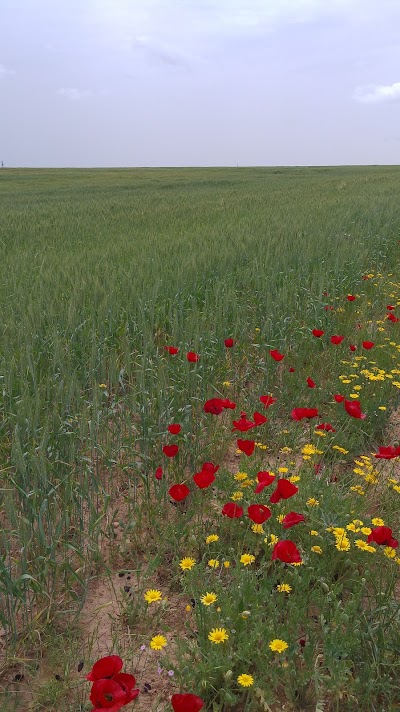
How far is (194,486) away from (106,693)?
4.68 ft

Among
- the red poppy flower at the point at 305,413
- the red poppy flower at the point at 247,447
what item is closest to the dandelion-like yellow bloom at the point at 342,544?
the red poppy flower at the point at 247,447

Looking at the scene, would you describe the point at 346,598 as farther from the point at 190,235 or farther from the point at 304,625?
the point at 190,235

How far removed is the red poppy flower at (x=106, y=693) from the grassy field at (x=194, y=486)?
0.45m

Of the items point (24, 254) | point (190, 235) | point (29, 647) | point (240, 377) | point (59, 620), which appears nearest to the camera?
point (29, 647)

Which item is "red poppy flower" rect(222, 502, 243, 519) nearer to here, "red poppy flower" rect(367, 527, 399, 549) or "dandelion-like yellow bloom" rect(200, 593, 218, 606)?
"dandelion-like yellow bloom" rect(200, 593, 218, 606)

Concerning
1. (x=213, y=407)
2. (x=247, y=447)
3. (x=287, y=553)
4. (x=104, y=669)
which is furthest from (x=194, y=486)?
(x=104, y=669)

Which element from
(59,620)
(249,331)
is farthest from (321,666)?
(249,331)

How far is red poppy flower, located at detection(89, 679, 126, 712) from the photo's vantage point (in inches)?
44.4

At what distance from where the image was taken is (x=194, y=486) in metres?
2.59

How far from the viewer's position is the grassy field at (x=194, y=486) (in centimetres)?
164

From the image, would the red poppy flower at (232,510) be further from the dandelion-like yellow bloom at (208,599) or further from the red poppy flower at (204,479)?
the dandelion-like yellow bloom at (208,599)

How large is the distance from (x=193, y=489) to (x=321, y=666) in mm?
1048

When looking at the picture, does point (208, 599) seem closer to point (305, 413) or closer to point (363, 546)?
point (363, 546)

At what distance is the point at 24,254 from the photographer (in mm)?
6535
